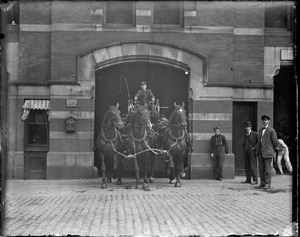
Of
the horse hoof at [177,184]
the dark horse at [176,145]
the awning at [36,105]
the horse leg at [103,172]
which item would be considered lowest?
the horse hoof at [177,184]

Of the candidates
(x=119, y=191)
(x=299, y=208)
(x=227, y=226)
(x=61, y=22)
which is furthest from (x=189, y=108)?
(x=299, y=208)

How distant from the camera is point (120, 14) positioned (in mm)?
12203

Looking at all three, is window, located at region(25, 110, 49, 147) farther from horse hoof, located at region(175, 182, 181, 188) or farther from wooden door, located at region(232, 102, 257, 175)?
wooden door, located at region(232, 102, 257, 175)

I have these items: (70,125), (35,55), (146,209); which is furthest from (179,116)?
(35,55)

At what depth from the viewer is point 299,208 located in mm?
5770

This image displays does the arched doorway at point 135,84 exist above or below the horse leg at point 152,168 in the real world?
above

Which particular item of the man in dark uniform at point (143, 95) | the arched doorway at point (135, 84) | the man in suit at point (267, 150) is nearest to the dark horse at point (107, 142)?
the arched doorway at point (135, 84)

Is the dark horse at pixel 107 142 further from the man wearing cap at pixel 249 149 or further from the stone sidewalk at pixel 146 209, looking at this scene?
the man wearing cap at pixel 249 149

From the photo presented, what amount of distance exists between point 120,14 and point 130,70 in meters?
1.67

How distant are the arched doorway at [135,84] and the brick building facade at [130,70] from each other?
0.12ft

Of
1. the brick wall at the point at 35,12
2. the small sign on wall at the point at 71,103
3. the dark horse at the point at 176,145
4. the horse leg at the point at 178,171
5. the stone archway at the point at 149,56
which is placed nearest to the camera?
the brick wall at the point at 35,12

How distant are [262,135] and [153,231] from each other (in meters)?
6.39

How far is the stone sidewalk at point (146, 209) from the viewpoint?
661 cm

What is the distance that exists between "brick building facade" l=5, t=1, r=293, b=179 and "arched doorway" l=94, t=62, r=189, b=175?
4 cm
